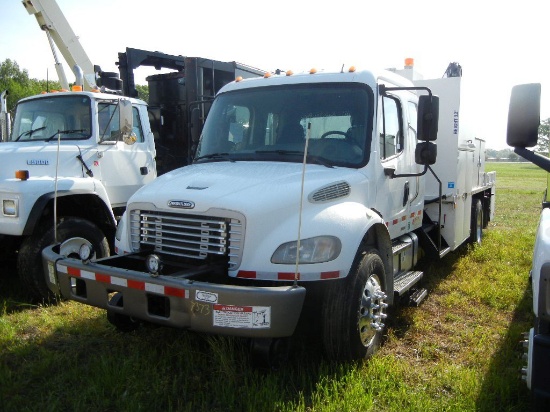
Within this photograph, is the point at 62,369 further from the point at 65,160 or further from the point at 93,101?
the point at 93,101

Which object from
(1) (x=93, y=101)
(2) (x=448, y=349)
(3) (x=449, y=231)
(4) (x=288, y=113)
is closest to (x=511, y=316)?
(2) (x=448, y=349)

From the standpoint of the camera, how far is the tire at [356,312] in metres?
3.62

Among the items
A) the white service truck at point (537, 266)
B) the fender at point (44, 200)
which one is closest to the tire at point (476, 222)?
the white service truck at point (537, 266)

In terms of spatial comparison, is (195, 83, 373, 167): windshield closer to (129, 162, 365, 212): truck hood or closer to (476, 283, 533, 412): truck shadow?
(129, 162, 365, 212): truck hood

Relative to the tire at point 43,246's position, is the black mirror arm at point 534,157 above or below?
above

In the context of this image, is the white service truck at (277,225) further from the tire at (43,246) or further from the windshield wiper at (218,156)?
the tire at (43,246)

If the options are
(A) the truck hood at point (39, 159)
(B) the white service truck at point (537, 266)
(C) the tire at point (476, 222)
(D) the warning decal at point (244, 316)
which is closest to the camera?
(B) the white service truck at point (537, 266)

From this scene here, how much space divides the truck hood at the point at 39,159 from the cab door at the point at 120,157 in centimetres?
31

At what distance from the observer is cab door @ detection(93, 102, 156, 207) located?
6.42 metres

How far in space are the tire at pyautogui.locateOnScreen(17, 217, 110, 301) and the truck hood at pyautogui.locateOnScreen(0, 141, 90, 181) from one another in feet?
2.25

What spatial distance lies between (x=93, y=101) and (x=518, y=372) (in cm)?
543

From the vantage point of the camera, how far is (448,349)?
447cm

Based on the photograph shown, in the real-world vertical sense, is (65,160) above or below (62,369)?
above

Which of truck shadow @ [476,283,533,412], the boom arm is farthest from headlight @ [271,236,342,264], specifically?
the boom arm
